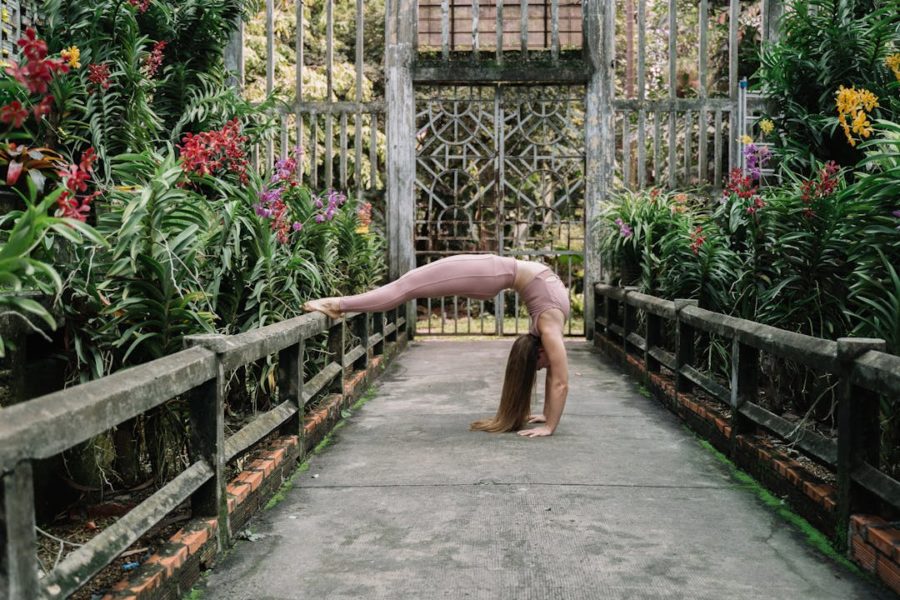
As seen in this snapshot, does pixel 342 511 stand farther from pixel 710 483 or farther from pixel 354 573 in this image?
pixel 710 483

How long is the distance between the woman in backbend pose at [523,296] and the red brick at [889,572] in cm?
211

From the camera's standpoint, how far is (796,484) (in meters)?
3.40

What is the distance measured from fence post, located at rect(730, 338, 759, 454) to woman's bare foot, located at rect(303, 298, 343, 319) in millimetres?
2059

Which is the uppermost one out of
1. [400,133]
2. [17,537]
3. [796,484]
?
[400,133]

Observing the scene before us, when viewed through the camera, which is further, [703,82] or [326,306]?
[703,82]

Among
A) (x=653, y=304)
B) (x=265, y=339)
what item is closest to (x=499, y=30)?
(x=653, y=304)

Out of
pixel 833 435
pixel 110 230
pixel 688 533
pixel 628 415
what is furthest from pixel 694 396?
pixel 110 230

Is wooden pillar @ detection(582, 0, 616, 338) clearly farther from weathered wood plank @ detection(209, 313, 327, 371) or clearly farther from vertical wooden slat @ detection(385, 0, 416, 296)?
weathered wood plank @ detection(209, 313, 327, 371)

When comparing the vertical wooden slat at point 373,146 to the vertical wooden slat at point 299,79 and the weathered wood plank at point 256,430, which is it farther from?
the weathered wood plank at point 256,430

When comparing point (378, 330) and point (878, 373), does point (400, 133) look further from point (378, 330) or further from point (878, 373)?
point (878, 373)

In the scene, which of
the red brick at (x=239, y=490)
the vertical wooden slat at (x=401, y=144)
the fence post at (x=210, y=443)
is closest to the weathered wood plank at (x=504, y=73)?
the vertical wooden slat at (x=401, y=144)

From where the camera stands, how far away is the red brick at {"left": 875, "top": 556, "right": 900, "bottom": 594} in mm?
2561

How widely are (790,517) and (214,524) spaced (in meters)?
2.14

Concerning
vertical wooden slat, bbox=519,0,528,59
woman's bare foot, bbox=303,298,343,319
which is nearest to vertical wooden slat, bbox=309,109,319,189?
vertical wooden slat, bbox=519,0,528,59
